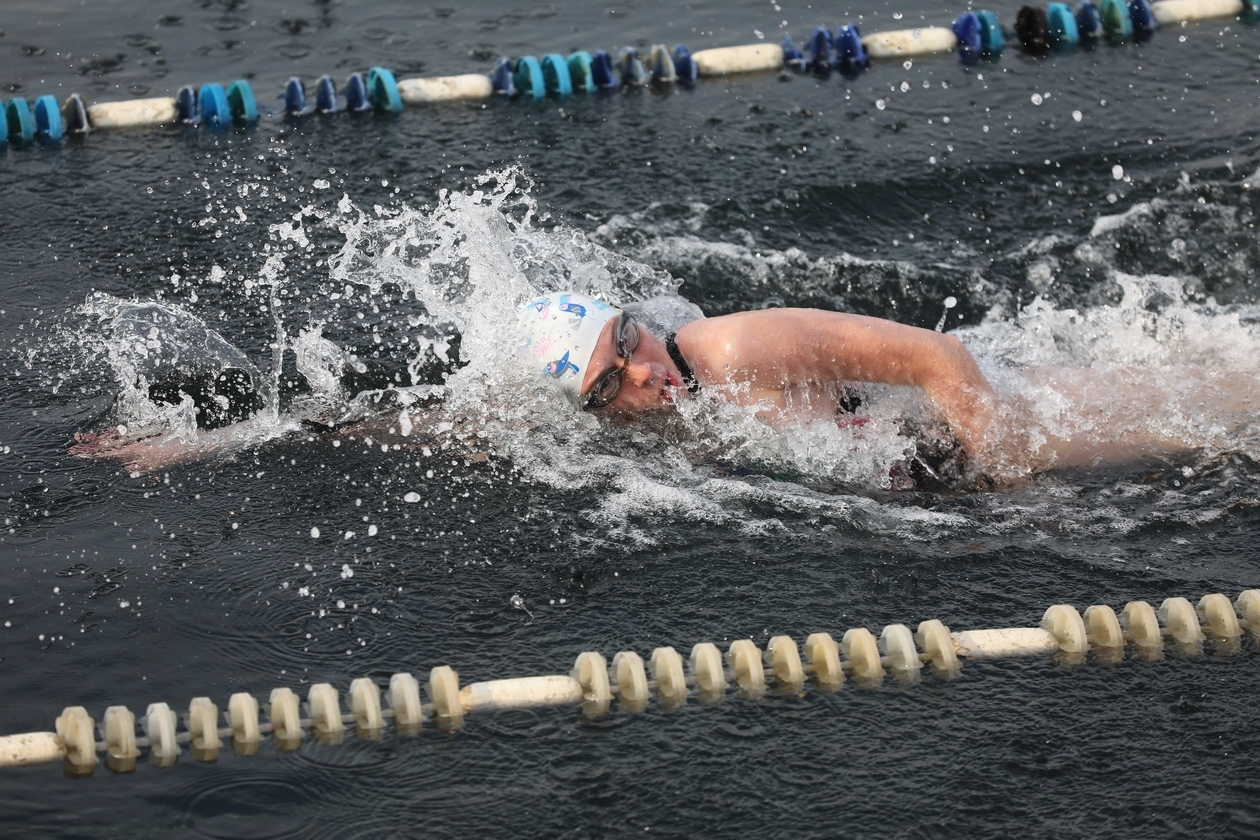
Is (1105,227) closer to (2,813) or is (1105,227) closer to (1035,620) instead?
(1035,620)

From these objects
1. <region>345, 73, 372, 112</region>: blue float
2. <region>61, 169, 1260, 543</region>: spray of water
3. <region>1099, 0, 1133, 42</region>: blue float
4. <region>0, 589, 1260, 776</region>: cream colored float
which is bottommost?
<region>0, 589, 1260, 776</region>: cream colored float

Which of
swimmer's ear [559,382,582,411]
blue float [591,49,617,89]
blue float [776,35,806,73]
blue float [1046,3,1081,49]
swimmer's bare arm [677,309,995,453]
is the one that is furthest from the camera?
blue float [1046,3,1081,49]

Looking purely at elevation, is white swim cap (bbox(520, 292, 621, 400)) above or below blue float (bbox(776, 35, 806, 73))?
below

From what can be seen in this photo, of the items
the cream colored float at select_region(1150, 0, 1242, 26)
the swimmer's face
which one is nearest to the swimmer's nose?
the swimmer's face

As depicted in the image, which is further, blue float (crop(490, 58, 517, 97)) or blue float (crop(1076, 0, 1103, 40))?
Answer: blue float (crop(1076, 0, 1103, 40))

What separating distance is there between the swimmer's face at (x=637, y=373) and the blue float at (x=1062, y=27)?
14.1ft

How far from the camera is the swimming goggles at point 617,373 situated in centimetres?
396

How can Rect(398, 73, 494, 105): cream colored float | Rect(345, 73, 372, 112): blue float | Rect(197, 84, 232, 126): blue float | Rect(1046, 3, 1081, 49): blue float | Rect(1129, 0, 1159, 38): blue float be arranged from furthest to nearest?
Rect(1129, 0, 1159, 38): blue float, Rect(1046, 3, 1081, 49): blue float, Rect(398, 73, 494, 105): cream colored float, Rect(345, 73, 372, 112): blue float, Rect(197, 84, 232, 126): blue float

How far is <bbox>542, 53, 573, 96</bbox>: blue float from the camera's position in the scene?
6641 millimetres

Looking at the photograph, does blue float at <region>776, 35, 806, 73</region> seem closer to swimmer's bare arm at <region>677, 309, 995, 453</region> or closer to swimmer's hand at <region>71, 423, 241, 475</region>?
swimmer's bare arm at <region>677, 309, 995, 453</region>

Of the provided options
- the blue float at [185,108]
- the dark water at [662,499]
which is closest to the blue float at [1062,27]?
the dark water at [662,499]

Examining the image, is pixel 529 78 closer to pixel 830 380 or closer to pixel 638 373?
pixel 638 373

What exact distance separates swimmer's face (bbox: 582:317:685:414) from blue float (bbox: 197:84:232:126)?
10.8 feet

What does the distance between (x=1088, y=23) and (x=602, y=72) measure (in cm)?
279
